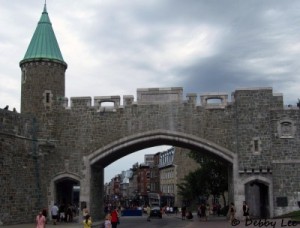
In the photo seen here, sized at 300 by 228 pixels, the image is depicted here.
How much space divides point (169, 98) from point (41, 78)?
7854 mm

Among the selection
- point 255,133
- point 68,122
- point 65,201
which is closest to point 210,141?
point 255,133

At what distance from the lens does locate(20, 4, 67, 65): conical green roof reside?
3003cm

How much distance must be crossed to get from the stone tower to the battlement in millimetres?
943

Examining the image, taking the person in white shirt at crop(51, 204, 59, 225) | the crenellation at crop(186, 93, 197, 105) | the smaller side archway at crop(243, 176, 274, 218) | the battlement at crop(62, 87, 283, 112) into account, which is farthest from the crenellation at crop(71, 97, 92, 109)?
the smaller side archway at crop(243, 176, 274, 218)

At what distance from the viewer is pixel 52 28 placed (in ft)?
104

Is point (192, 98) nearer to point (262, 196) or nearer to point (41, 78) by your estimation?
point (262, 196)

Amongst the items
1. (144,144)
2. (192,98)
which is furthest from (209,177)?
(192,98)

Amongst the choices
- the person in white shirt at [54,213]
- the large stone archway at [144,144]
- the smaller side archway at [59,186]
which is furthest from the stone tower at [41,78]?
the person in white shirt at [54,213]

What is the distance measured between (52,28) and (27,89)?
448cm

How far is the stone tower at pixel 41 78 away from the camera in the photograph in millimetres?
29891

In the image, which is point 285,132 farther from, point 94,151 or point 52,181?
point 52,181

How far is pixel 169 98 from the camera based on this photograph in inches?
1176

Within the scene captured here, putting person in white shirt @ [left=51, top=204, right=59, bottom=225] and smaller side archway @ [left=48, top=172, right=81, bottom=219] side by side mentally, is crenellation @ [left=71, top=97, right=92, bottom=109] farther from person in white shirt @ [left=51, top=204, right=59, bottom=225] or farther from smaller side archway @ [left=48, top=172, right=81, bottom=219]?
person in white shirt @ [left=51, top=204, right=59, bottom=225]

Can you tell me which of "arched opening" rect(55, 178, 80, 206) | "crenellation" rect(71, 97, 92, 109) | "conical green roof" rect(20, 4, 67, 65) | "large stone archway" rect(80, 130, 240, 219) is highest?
"conical green roof" rect(20, 4, 67, 65)
